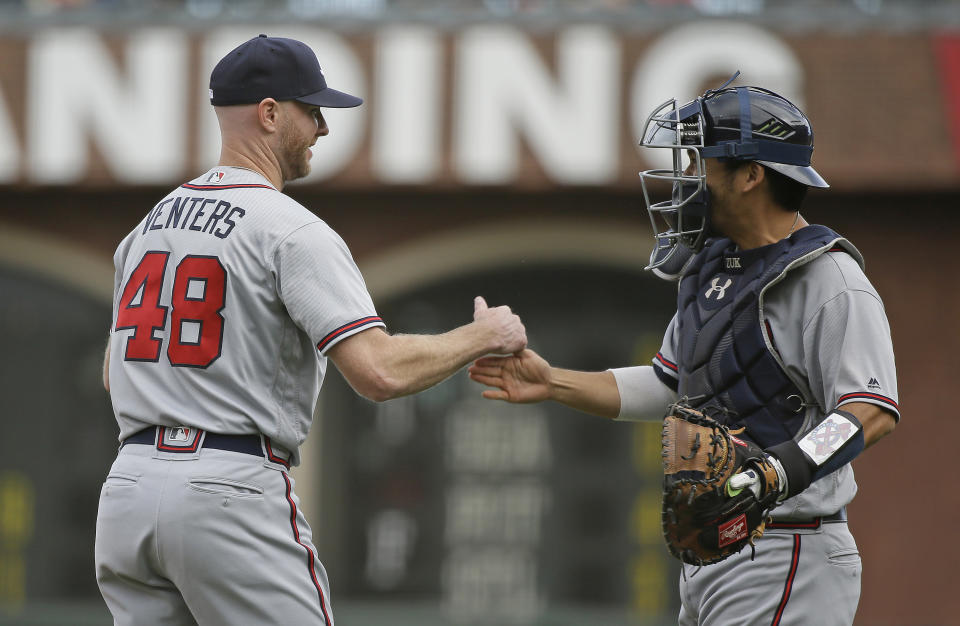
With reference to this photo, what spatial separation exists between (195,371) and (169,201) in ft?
1.61

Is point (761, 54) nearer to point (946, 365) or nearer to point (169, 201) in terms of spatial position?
point (946, 365)

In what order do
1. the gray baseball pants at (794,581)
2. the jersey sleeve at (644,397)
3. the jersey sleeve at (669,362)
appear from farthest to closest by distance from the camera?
the jersey sleeve at (644,397) → the jersey sleeve at (669,362) → the gray baseball pants at (794,581)

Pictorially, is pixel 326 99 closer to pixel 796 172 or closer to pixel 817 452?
pixel 796 172

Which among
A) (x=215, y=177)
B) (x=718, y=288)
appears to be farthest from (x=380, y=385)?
(x=718, y=288)

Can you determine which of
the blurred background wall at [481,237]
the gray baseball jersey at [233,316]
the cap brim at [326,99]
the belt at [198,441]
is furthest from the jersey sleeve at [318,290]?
the blurred background wall at [481,237]

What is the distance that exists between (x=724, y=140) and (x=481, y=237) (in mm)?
6473

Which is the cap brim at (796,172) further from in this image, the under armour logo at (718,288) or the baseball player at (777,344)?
the under armour logo at (718,288)

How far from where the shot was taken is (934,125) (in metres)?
8.87

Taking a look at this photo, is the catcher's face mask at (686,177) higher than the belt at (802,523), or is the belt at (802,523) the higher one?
the catcher's face mask at (686,177)

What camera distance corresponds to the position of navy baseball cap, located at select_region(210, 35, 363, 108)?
3396mm

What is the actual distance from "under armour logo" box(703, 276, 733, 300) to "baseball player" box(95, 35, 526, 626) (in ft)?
2.46

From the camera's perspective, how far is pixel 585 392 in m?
3.88

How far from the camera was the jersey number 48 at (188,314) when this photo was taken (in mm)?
3191

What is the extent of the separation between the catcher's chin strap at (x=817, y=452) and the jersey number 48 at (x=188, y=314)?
1.39 m
